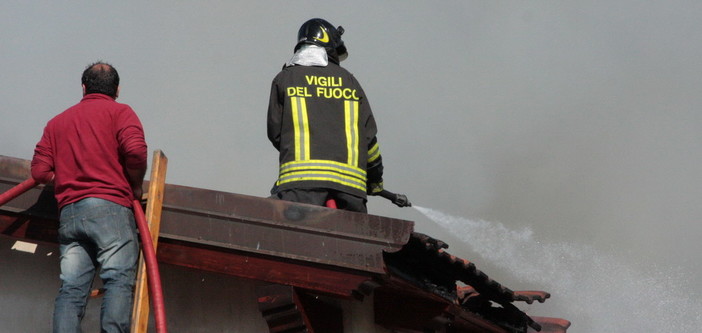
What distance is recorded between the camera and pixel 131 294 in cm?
570

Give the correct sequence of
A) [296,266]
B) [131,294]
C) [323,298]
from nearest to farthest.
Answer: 1. [131,294]
2. [296,266]
3. [323,298]

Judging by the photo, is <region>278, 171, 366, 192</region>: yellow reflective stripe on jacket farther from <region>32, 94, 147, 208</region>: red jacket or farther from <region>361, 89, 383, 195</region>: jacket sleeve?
<region>32, 94, 147, 208</region>: red jacket

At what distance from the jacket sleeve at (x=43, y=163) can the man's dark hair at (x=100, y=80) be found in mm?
386

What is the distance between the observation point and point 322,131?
23.2 ft

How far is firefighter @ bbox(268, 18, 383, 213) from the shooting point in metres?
6.91

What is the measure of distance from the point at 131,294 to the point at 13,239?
1.12 metres

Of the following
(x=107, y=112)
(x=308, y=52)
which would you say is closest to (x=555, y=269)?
(x=308, y=52)

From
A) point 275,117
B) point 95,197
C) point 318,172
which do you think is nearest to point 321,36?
point 275,117

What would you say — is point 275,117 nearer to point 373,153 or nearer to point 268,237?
point 373,153

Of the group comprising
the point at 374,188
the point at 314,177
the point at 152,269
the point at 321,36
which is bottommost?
the point at 152,269

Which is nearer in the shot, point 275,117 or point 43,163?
point 43,163

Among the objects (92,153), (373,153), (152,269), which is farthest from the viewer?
(373,153)

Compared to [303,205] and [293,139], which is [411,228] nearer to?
[303,205]

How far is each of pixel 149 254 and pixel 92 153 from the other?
24.1 inches
